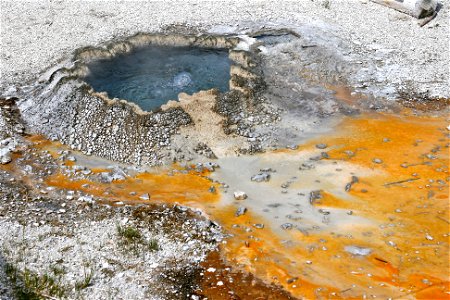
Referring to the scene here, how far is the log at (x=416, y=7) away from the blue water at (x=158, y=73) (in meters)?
7.82

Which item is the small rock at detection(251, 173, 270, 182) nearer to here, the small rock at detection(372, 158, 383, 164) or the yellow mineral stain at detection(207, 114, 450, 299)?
the yellow mineral stain at detection(207, 114, 450, 299)

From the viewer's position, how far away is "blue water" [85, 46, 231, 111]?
15.1 metres

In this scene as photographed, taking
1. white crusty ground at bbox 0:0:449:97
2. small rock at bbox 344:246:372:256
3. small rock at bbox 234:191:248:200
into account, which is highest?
white crusty ground at bbox 0:0:449:97

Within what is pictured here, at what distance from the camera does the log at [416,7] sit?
18189mm

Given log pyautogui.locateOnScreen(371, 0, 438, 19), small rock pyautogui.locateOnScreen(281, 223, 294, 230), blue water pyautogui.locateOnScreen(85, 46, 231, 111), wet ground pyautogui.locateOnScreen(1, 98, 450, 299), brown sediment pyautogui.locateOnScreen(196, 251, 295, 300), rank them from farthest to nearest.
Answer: log pyautogui.locateOnScreen(371, 0, 438, 19), blue water pyautogui.locateOnScreen(85, 46, 231, 111), small rock pyautogui.locateOnScreen(281, 223, 294, 230), wet ground pyautogui.locateOnScreen(1, 98, 450, 299), brown sediment pyautogui.locateOnScreen(196, 251, 295, 300)

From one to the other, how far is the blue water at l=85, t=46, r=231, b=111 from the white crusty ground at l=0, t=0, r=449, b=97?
143 cm

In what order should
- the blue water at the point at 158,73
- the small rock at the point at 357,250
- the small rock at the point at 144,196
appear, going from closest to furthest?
the small rock at the point at 357,250, the small rock at the point at 144,196, the blue water at the point at 158,73

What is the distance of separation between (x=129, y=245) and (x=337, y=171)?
5657 mm

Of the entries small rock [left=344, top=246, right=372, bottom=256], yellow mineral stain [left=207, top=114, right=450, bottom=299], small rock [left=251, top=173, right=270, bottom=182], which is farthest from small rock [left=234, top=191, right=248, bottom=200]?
small rock [left=344, top=246, right=372, bottom=256]

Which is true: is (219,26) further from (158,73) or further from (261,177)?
(261,177)

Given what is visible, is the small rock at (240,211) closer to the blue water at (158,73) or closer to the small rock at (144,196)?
the small rock at (144,196)

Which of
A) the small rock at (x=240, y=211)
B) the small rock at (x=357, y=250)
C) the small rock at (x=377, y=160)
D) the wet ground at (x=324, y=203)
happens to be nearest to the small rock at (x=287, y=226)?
the wet ground at (x=324, y=203)

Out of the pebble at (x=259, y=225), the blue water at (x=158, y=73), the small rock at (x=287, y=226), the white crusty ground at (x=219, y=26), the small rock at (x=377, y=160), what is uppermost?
the white crusty ground at (x=219, y=26)

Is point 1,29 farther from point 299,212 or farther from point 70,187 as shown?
point 299,212
